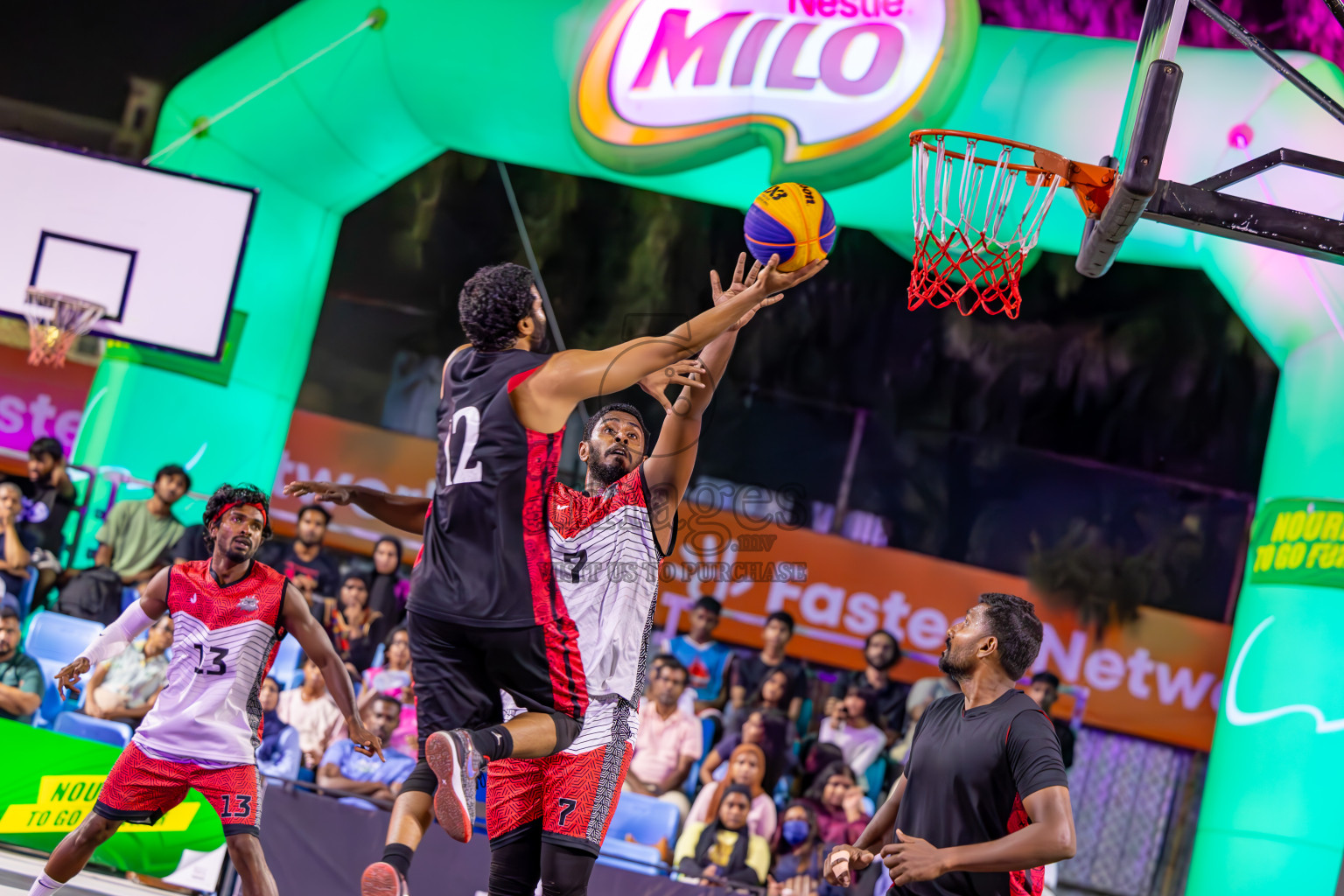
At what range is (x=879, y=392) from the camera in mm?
10102

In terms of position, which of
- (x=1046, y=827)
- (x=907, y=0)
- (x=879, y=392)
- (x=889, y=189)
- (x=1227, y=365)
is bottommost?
(x=1046, y=827)

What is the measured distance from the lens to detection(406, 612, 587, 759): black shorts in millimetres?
4055

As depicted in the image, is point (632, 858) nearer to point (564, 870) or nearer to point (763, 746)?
point (763, 746)

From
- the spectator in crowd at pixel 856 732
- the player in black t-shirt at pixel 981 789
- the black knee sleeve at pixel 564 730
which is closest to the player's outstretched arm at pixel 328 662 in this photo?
the black knee sleeve at pixel 564 730

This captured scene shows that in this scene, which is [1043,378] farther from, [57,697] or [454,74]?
[57,697]

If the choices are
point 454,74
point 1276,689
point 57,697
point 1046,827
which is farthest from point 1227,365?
point 57,697

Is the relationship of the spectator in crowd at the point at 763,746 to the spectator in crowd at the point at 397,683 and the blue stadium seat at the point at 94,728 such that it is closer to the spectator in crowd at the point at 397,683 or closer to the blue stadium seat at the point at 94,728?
the spectator in crowd at the point at 397,683

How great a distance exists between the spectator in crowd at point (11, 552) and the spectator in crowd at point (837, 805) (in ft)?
19.3

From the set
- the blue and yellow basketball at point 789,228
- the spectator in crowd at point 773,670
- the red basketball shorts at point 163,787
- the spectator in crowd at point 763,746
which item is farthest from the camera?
the spectator in crowd at point 773,670

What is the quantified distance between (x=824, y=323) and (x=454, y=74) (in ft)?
12.1

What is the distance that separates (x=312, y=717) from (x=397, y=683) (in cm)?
62

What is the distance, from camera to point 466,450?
4043mm

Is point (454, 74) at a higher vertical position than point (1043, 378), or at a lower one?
higher

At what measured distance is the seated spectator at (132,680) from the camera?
802 cm
